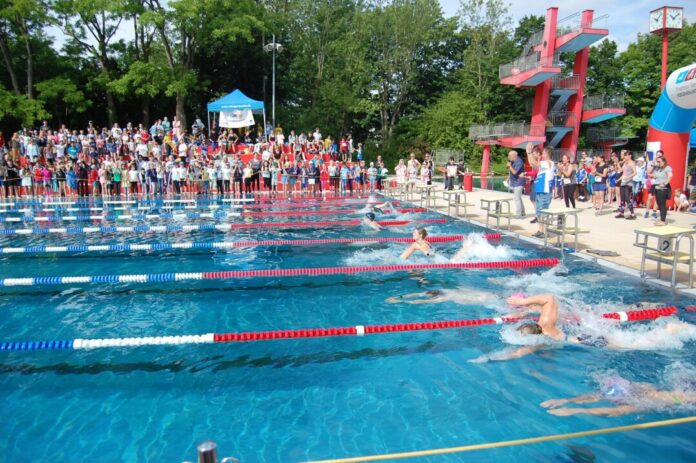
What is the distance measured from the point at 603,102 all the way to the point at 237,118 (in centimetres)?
2011

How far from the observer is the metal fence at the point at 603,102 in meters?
28.0

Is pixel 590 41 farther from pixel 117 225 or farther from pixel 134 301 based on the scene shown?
pixel 134 301

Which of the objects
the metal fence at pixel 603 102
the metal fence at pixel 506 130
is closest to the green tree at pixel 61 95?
the metal fence at pixel 506 130

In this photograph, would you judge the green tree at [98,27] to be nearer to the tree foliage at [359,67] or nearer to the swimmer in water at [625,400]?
the tree foliage at [359,67]

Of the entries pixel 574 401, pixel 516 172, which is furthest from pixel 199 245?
pixel 574 401

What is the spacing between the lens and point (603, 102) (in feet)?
92.8

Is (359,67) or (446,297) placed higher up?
(359,67)

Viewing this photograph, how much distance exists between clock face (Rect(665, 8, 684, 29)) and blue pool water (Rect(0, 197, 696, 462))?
14297 millimetres

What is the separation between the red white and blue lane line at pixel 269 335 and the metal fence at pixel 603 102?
26.5 meters

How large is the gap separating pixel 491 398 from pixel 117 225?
400 inches

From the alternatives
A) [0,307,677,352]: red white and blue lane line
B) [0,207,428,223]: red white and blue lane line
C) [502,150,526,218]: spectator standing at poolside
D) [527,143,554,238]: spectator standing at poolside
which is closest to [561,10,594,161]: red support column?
[0,207,428,223]: red white and blue lane line

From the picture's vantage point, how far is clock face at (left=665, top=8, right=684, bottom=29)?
1684 centimetres

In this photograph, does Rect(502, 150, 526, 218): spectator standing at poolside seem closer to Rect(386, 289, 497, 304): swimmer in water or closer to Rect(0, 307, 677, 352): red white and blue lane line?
Rect(386, 289, 497, 304): swimmer in water

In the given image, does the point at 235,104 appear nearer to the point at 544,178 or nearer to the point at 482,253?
the point at 544,178
